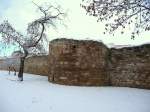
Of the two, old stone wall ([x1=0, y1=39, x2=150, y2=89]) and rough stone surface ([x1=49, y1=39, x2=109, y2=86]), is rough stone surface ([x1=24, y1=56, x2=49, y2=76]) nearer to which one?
old stone wall ([x1=0, y1=39, x2=150, y2=89])

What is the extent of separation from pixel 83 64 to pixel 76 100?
3.73m

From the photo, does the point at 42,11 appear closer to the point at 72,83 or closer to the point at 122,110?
the point at 72,83

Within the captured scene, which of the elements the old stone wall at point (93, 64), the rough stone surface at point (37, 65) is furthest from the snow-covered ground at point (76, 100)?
the rough stone surface at point (37, 65)

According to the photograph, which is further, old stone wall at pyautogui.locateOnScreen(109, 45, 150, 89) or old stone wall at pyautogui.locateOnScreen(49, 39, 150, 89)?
old stone wall at pyautogui.locateOnScreen(49, 39, 150, 89)

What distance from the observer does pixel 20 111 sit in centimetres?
798

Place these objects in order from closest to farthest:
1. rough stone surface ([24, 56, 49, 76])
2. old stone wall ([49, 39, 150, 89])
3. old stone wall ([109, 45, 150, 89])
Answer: old stone wall ([109, 45, 150, 89])
old stone wall ([49, 39, 150, 89])
rough stone surface ([24, 56, 49, 76])

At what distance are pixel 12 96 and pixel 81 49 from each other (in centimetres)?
437

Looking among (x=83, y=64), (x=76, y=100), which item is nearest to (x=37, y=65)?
(x=83, y=64)

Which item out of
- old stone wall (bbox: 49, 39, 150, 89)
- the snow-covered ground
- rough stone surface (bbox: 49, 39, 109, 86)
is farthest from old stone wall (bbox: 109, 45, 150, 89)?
the snow-covered ground

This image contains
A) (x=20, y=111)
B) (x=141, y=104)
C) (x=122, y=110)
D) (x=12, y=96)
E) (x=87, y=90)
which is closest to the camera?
(x=20, y=111)

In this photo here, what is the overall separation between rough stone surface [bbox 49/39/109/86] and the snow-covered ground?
878 mm

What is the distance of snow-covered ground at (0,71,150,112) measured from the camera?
8586mm

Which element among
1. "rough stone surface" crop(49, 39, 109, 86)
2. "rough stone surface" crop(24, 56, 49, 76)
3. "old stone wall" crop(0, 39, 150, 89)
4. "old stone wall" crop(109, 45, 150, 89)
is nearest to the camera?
"old stone wall" crop(109, 45, 150, 89)

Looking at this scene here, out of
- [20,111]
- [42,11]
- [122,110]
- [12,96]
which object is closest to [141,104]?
[122,110]
